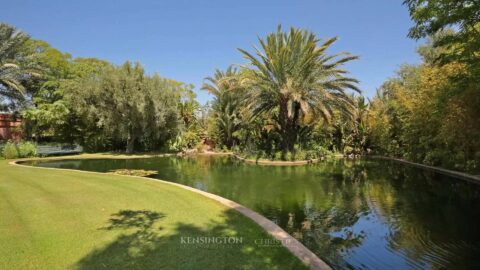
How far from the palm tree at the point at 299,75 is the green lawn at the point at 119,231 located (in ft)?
44.6

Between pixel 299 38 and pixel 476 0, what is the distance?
13251 mm

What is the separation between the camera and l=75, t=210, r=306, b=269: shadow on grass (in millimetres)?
4305

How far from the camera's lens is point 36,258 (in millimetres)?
4293

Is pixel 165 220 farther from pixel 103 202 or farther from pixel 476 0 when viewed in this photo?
pixel 476 0

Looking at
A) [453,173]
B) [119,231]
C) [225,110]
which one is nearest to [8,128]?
[225,110]

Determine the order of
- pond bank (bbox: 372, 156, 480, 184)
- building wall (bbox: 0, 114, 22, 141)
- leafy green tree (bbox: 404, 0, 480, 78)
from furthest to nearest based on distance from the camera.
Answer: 1. building wall (bbox: 0, 114, 22, 141)
2. pond bank (bbox: 372, 156, 480, 184)
3. leafy green tree (bbox: 404, 0, 480, 78)

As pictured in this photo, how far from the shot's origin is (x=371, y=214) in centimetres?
838

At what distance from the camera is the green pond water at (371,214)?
5.59 m

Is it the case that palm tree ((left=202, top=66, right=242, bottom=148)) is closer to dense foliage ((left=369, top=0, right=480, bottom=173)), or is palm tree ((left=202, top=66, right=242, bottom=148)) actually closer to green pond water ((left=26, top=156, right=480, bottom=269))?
dense foliage ((left=369, top=0, right=480, bottom=173))

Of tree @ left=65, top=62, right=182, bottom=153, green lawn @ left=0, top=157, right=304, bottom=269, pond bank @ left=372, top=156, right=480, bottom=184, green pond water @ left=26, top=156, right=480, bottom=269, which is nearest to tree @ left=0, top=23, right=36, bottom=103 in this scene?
tree @ left=65, top=62, right=182, bottom=153

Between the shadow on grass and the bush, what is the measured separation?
19.3 metres

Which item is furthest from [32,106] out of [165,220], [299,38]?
[165,220]

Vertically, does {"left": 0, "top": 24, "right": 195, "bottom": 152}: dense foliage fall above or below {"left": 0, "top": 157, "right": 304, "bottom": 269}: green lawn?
above

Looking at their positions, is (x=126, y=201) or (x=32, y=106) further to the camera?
(x=32, y=106)
